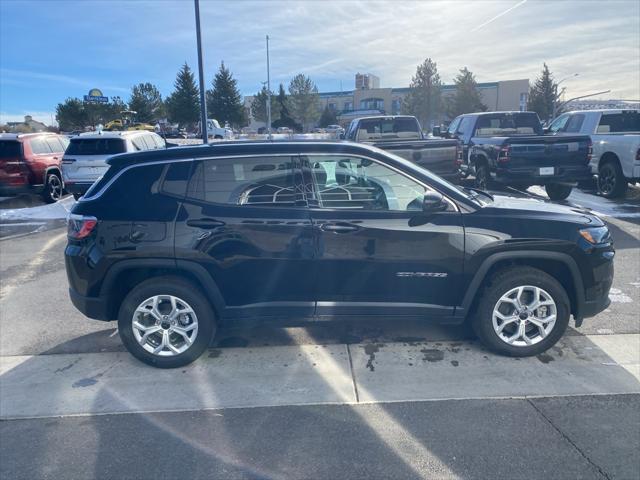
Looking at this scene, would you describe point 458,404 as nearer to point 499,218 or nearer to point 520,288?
point 520,288

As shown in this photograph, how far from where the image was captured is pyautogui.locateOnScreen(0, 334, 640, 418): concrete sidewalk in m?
3.75

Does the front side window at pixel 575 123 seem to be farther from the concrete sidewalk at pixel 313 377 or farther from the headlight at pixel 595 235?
the headlight at pixel 595 235

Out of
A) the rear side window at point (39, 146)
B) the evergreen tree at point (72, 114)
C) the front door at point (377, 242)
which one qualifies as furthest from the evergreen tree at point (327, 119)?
the front door at point (377, 242)

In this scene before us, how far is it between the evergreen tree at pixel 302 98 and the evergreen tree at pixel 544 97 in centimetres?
2498

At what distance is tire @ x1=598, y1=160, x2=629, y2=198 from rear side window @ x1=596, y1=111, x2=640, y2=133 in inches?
40.2

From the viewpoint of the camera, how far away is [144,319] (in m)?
4.22

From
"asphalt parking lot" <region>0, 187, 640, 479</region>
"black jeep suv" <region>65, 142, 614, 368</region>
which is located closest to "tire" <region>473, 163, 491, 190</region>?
"asphalt parking lot" <region>0, 187, 640, 479</region>

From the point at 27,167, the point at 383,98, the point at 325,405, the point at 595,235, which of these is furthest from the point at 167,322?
the point at 383,98

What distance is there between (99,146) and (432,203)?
10136mm

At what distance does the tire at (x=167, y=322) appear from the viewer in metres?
4.15

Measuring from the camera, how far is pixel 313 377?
13.3 feet

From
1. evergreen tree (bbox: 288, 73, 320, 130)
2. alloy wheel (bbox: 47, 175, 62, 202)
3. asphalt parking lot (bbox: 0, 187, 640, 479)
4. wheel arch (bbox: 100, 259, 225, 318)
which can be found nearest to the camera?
asphalt parking lot (bbox: 0, 187, 640, 479)

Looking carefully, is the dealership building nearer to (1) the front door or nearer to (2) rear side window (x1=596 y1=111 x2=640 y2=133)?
(2) rear side window (x1=596 y1=111 x2=640 y2=133)

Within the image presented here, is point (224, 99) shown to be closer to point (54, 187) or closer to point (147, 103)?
point (147, 103)
